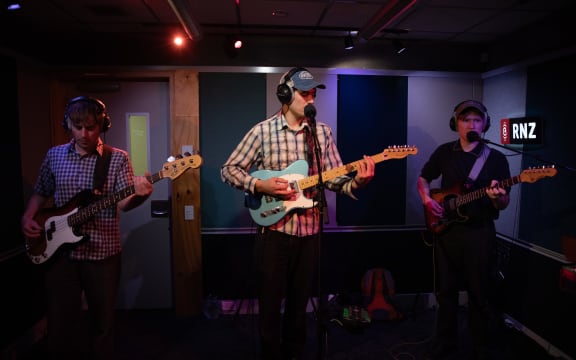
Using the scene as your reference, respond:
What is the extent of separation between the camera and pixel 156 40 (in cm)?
406

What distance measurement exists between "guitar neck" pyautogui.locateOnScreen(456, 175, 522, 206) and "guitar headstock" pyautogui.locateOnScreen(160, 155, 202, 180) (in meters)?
2.15

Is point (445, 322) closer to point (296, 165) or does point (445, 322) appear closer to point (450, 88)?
point (296, 165)

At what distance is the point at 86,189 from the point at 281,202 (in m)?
1.38

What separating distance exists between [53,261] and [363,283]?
3.02 metres

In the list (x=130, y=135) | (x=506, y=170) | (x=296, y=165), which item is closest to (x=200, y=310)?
(x=130, y=135)

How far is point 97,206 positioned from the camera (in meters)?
2.58

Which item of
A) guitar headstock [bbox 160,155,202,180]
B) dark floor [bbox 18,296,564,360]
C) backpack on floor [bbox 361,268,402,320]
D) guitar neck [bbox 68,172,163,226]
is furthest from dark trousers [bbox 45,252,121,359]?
backpack on floor [bbox 361,268,402,320]

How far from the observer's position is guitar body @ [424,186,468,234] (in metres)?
3.11

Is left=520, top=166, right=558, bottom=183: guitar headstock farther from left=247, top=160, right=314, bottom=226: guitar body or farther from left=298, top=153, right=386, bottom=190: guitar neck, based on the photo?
left=247, top=160, right=314, bottom=226: guitar body

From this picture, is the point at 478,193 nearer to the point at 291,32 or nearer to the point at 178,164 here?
the point at 178,164

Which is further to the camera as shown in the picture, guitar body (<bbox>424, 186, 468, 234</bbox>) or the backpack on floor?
the backpack on floor

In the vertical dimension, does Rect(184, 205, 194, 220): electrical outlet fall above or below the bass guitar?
below

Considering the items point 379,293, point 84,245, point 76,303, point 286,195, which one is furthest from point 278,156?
point 379,293

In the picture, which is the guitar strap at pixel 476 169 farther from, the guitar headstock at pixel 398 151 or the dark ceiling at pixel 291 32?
the dark ceiling at pixel 291 32
